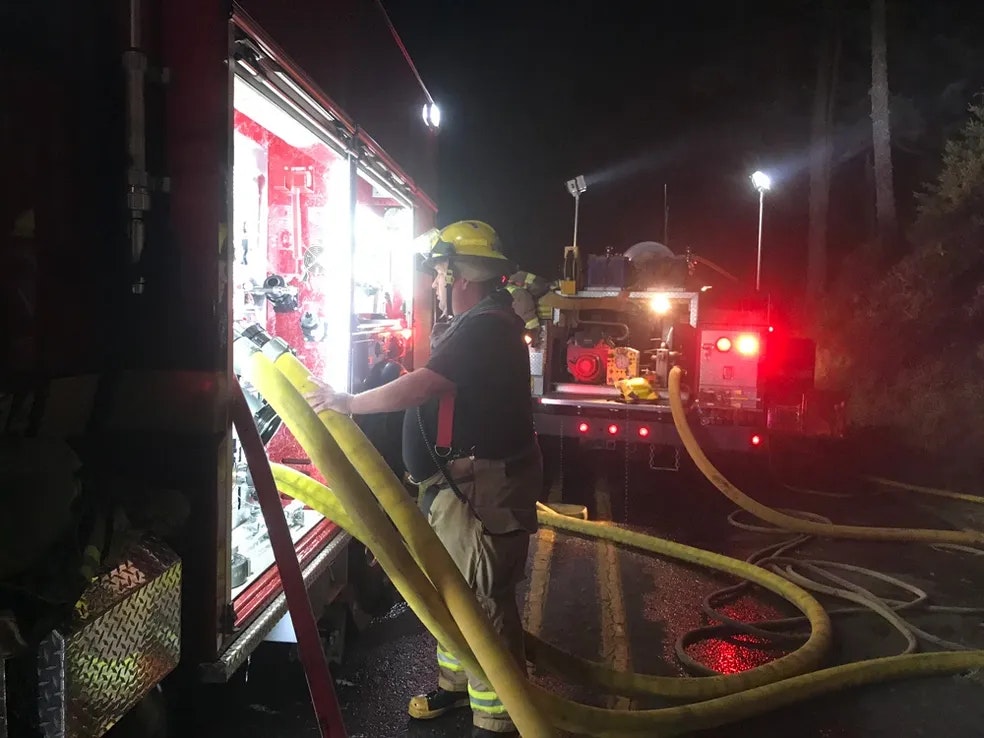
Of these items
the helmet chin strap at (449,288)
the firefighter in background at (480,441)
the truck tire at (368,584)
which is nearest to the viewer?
the firefighter in background at (480,441)

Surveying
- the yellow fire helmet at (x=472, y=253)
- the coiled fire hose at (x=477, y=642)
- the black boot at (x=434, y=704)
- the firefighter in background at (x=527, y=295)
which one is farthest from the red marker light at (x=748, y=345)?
the black boot at (x=434, y=704)

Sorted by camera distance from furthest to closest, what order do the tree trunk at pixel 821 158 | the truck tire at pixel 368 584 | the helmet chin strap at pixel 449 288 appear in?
the tree trunk at pixel 821 158
the truck tire at pixel 368 584
the helmet chin strap at pixel 449 288

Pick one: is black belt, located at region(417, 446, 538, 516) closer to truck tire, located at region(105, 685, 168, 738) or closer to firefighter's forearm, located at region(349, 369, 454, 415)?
firefighter's forearm, located at region(349, 369, 454, 415)

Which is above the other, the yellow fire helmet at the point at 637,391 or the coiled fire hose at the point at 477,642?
the yellow fire helmet at the point at 637,391

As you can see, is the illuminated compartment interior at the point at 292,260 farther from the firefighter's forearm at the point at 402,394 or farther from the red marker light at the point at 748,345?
the red marker light at the point at 748,345

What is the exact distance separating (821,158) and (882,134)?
2109mm

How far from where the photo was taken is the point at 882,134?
16078 mm

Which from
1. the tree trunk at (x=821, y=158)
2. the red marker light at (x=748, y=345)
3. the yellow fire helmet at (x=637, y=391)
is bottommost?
the yellow fire helmet at (x=637, y=391)

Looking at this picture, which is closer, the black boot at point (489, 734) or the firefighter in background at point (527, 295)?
the black boot at point (489, 734)

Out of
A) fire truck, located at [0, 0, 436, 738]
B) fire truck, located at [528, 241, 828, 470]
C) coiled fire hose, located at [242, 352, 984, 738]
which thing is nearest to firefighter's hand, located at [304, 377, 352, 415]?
coiled fire hose, located at [242, 352, 984, 738]

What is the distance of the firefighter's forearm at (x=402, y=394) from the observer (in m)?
2.85

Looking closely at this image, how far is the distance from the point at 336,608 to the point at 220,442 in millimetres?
1761

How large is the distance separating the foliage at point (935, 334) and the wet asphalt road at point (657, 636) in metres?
4.25

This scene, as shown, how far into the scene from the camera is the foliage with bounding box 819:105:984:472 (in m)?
10.6
